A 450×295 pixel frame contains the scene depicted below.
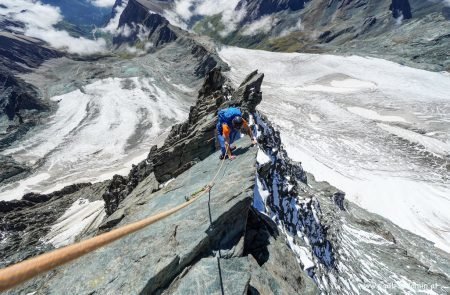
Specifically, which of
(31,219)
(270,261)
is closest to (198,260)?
(270,261)

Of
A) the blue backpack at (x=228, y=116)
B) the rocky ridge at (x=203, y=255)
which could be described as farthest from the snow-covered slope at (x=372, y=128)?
the rocky ridge at (x=203, y=255)

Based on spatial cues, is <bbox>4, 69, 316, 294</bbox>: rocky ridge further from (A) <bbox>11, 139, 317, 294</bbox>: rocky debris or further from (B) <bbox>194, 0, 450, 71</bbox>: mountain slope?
(B) <bbox>194, 0, 450, 71</bbox>: mountain slope

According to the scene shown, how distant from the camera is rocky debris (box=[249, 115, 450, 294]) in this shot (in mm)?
11172

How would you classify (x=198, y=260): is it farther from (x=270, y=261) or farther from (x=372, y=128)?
(x=372, y=128)

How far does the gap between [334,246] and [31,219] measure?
2817 centimetres

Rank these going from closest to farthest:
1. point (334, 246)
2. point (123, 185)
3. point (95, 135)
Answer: point (334, 246) < point (123, 185) < point (95, 135)

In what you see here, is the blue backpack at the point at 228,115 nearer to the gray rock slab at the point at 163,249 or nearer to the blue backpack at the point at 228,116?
the blue backpack at the point at 228,116

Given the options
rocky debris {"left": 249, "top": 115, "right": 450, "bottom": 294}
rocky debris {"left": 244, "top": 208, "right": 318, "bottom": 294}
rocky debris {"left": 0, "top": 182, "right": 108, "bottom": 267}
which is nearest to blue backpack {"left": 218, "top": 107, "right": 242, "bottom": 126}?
rocky debris {"left": 249, "top": 115, "right": 450, "bottom": 294}

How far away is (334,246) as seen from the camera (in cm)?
1489

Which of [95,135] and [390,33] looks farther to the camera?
[390,33]

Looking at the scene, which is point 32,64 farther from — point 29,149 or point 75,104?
point 29,149

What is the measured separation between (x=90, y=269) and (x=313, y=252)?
8247mm

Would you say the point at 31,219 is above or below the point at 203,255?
below

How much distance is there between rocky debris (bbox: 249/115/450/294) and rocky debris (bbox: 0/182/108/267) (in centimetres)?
1783
